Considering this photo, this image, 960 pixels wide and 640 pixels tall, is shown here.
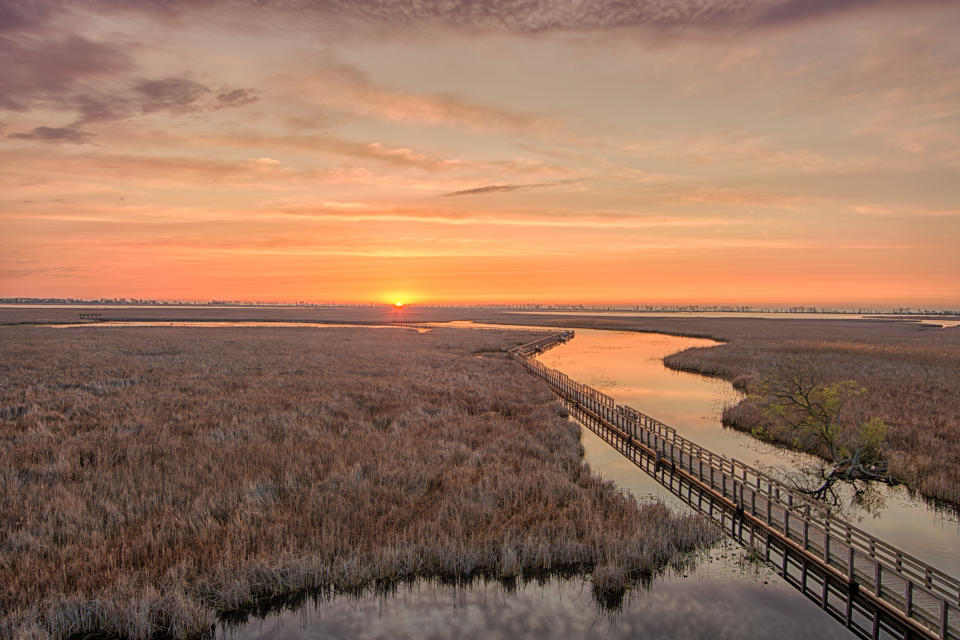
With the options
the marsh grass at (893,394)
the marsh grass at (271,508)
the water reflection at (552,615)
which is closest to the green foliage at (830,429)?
the marsh grass at (893,394)

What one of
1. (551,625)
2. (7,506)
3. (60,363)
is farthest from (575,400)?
(60,363)

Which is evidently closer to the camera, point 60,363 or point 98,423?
point 98,423

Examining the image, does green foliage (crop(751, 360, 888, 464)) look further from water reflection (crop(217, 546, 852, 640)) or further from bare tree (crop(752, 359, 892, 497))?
water reflection (crop(217, 546, 852, 640))

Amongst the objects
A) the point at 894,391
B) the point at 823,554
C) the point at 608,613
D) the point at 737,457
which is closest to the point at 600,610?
the point at 608,613

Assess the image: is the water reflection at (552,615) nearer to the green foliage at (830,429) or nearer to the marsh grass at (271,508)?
the marsh grass at (271,508)

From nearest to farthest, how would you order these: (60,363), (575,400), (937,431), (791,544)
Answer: (791,544), (937,431), (575,400), (60,363)

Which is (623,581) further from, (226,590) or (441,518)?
(226,590)

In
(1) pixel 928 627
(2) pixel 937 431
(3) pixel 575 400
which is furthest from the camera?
(3) pixel 575 400

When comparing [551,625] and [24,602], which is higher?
[24,602]
